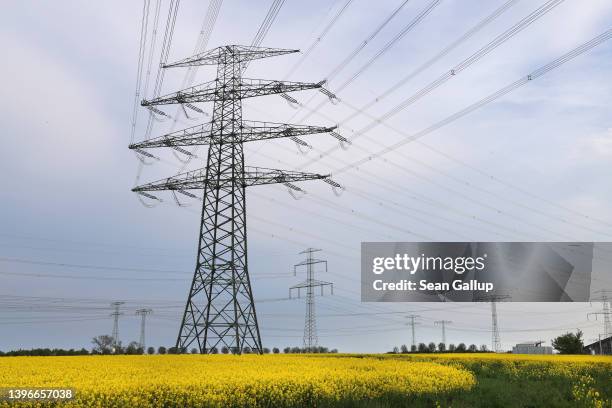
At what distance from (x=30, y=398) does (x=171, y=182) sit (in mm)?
26575

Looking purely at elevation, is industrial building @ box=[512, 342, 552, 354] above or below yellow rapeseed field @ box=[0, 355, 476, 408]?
below

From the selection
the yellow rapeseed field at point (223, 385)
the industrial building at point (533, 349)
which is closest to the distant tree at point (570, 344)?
the industrial building at point (533, 349)

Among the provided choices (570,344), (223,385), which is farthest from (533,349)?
(223,385)

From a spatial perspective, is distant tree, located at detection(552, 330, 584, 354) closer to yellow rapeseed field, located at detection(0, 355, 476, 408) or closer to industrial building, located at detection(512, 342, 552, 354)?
industrial building, located at detection(512, 342, 552, 354)

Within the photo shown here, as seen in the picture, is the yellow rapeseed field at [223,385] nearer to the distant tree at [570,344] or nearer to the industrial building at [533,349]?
the industrial building at [533,349]

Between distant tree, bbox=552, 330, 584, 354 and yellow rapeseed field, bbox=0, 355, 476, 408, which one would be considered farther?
distant tree, bbox=552, 330, 584, 354

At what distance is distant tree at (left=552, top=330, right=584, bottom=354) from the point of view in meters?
87.0

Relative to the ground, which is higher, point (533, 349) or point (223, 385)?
point (223, 385)

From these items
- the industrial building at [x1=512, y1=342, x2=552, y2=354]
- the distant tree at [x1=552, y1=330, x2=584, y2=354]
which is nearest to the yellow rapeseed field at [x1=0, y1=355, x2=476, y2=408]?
the industrial building at [x1=512, y1=342, x2=552, y2=354]

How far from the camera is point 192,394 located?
16406 millimetres

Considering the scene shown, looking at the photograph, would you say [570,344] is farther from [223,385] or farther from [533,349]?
[223,385]

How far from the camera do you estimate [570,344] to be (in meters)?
87.5

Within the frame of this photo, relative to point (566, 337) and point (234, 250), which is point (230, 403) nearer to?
point (234, 250)

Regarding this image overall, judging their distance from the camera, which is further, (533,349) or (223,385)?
(533,349)
